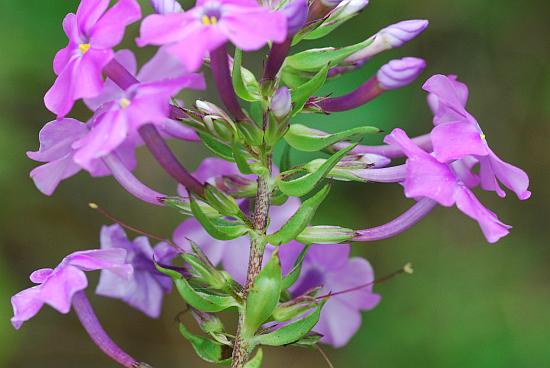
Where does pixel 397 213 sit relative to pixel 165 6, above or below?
below

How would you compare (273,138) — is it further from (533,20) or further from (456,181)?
(533,20)

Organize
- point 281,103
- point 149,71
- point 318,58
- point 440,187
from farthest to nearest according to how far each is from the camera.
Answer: point 149,71
point 318,58
point 281,103
point 440,187

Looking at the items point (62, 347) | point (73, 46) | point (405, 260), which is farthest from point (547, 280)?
point (73, 46)

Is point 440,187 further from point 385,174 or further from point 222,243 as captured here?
point 222,243

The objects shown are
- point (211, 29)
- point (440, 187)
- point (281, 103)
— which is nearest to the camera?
point (211, 29)

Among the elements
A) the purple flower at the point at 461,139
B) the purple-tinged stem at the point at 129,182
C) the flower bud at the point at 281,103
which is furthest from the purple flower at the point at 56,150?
the purple flower at the point at 461,139

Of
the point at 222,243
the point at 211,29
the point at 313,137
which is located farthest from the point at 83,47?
the point at 222,243

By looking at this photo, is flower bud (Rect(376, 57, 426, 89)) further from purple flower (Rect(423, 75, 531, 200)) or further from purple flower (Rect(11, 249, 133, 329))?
purple flower (Rect(11, 249, 133, 329))
